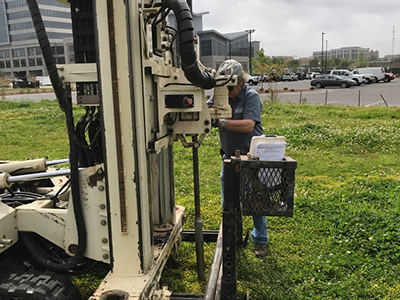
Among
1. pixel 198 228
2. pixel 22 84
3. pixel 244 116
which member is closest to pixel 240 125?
pixel 244 116

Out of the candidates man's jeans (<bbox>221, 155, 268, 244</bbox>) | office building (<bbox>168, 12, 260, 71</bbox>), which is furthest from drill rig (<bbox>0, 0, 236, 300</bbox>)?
office building (<bbox>168, 12, 260, 71</bbox>)

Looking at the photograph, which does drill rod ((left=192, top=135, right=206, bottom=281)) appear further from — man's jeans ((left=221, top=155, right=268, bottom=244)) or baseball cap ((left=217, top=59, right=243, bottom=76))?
baseball cap ((left=217, top=59, right=243, bottom=76))

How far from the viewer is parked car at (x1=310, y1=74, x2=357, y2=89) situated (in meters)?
36.1

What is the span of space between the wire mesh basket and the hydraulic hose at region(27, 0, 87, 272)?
1.13 metres

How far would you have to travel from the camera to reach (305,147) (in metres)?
9.53

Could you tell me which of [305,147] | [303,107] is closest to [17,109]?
[303,107]

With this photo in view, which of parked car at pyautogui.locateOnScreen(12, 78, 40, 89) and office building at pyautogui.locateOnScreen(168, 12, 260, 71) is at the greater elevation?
office building at pyautogui.locateOnScreen(168, 12, 260, 71)

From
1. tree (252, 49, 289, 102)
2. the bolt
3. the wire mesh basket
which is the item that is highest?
tree (252, 49, 289, 102)

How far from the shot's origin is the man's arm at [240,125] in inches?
155

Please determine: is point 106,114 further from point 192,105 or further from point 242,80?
point 242,80

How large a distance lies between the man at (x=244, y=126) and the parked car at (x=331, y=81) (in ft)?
114

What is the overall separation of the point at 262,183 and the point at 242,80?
1.73 metres

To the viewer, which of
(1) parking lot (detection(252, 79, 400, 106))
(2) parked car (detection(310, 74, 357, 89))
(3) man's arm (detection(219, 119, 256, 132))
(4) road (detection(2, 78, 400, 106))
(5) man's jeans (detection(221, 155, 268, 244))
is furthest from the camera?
(2) parked car (detection(310, 74, 357, 89))

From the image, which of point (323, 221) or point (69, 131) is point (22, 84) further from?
point (69, 131)
